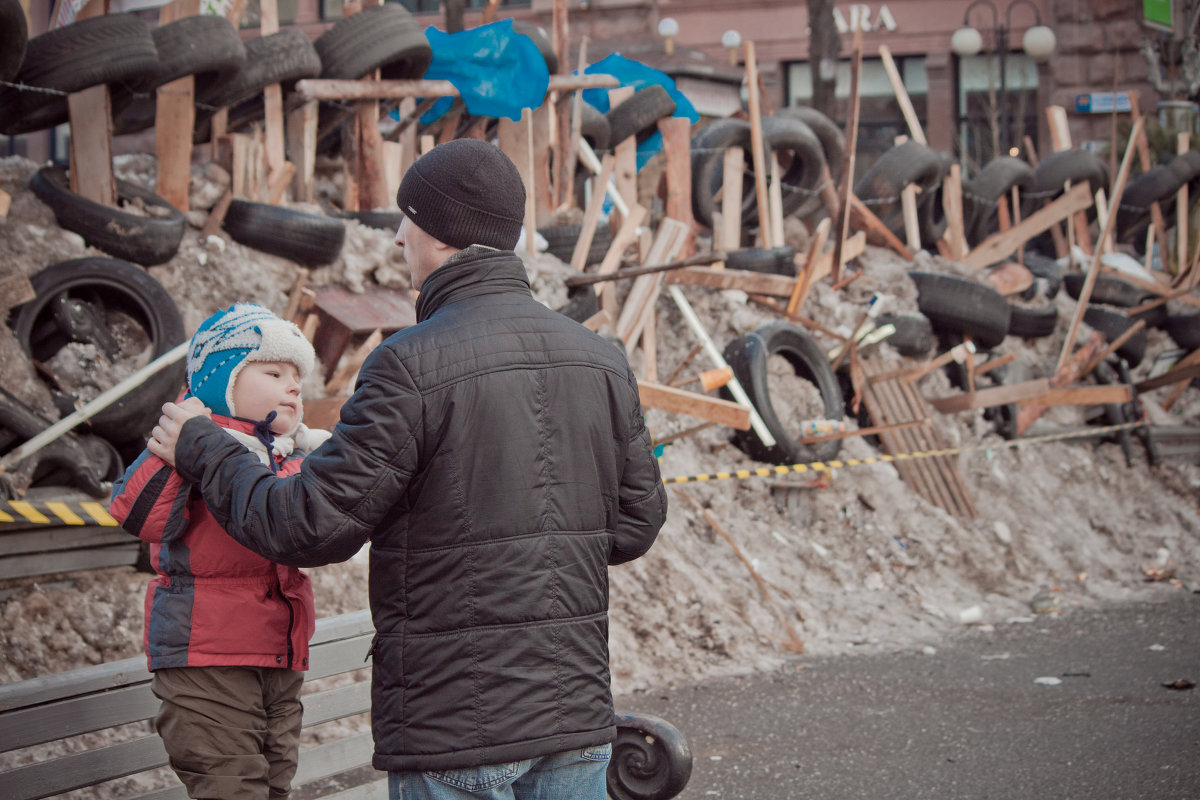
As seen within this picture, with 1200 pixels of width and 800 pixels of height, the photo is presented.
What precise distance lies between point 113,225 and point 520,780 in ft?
18.1

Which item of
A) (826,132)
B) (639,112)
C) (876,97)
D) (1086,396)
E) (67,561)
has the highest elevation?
(876,97)

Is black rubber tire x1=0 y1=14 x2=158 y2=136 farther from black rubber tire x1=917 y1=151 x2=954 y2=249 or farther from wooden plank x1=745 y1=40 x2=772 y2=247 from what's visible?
black rubber tire x1=917 y1=151 x2=954 y2=249

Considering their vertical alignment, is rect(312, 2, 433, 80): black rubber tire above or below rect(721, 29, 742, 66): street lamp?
below

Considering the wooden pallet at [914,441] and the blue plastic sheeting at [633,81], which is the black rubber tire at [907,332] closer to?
the wooden pallet at [914,441]

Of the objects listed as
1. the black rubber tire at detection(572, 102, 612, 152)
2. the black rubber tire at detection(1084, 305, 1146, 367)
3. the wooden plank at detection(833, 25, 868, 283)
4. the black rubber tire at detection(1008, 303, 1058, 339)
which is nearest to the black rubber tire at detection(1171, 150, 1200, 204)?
the black rubber tire at detection(1084, 305, 1146, 367)

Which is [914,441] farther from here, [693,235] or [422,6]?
[422,6]

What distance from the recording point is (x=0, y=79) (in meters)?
6.79

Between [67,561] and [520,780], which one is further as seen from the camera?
[67,561]

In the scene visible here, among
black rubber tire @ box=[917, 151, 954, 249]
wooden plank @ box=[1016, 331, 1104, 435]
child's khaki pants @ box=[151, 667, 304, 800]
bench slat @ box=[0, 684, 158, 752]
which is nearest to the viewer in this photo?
child's khaki pants @ box=[151, 667, 304, 800]

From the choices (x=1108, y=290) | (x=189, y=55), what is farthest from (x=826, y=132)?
(x=189, y=55)

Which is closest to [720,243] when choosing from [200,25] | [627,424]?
[200,25]

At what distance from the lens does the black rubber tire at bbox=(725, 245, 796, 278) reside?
10.7 meters

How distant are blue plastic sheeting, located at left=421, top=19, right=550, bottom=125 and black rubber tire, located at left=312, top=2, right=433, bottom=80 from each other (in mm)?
392

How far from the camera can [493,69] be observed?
9.42m
